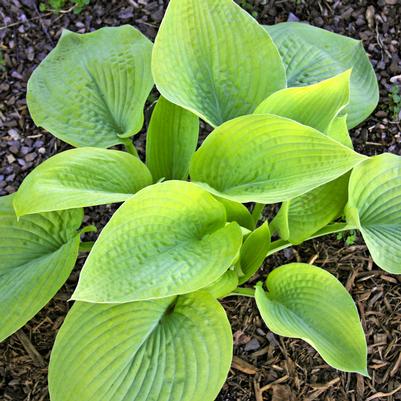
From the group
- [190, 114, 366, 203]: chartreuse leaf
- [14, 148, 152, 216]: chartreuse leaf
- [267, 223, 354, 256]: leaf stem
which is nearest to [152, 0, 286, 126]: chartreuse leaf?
[190, 114, 366, 203]: chartreuse leaf

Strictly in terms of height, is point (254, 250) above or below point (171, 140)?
below

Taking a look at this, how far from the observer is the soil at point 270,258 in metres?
1.40

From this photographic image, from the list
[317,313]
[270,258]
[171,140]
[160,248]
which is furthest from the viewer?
[270,258]

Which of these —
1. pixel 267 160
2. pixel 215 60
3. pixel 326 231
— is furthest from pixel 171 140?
pixel 326 231

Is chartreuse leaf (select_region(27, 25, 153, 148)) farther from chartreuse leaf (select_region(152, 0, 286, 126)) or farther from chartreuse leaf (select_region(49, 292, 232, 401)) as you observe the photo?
chartreuse leaf (select_region(49, 292, 232, 401))

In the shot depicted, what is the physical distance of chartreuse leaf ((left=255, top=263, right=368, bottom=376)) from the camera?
111 cm

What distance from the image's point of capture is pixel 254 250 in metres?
1.23

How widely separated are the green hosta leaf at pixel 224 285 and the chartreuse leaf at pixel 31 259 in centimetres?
30

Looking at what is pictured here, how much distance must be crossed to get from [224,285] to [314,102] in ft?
1.42

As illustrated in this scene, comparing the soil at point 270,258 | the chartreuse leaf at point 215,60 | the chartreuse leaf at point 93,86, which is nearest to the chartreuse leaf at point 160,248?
the chartreuse leaf at point 215,60

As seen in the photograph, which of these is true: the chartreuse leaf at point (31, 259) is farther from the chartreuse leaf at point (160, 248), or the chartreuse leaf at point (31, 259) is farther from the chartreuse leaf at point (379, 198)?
the chartreuse leaf at point (379, 198)

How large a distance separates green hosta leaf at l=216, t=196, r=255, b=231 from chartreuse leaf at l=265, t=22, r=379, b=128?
378 mm

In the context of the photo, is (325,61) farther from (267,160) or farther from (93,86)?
(93,86)

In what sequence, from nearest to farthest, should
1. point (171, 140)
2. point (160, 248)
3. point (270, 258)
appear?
1. point (160, 248)
2. point (171, 140)
3. point (270, 258)
